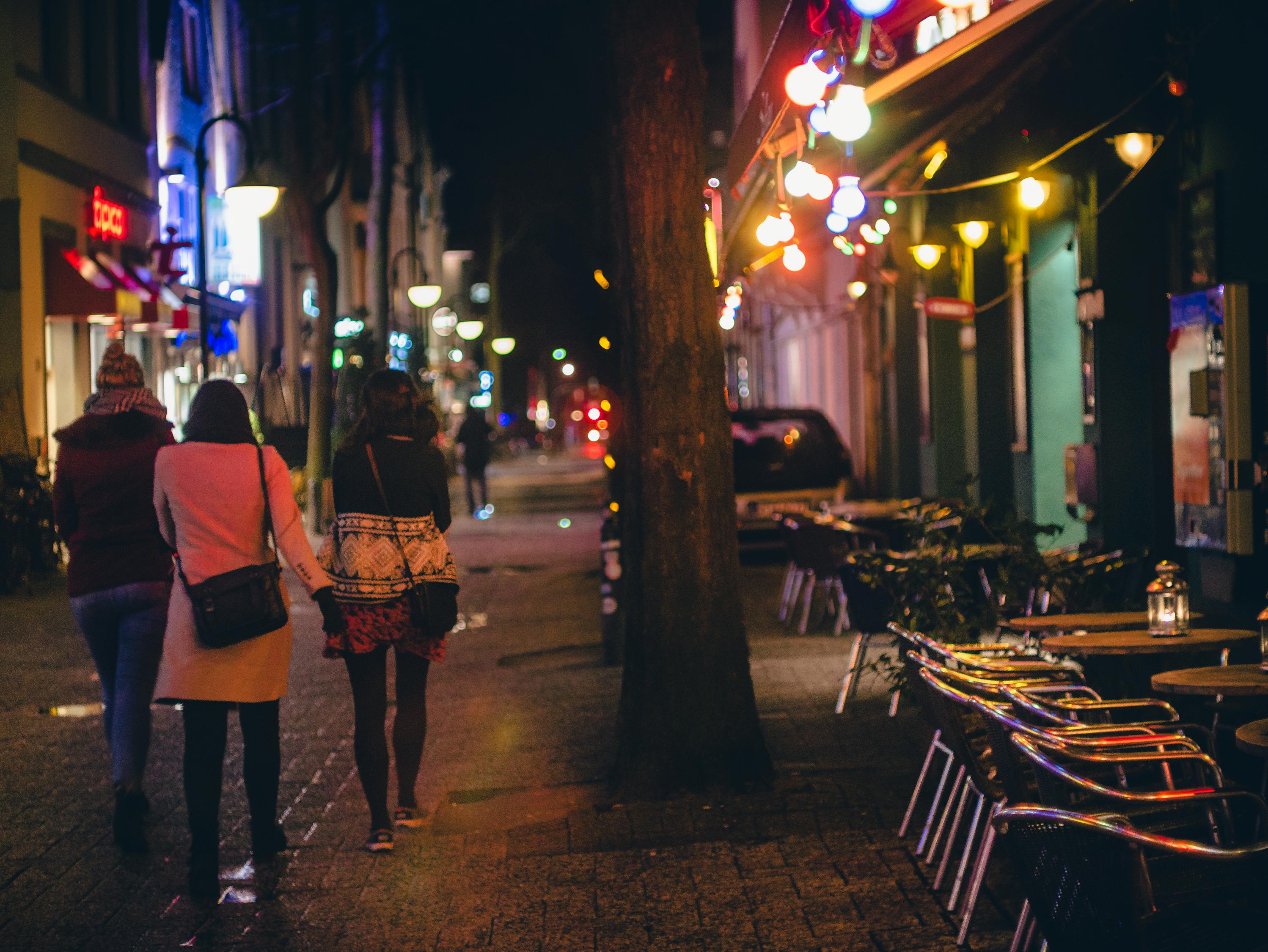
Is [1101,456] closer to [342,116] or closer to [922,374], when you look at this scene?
[922,374]

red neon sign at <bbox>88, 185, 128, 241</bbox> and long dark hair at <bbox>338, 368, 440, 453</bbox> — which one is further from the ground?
red neon sign at <bbox>88, 185, 128, 241</bbox>

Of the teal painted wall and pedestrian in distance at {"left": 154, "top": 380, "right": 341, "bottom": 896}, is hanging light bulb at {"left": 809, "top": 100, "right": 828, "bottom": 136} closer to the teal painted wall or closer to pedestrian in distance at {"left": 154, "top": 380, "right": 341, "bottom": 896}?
pedestrian in distance at {"left": 154, "top": 380, "right": 341, "bottom": 896}

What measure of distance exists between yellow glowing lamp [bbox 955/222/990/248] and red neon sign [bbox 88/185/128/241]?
1101 centimetres

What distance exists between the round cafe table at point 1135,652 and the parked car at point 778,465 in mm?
8744

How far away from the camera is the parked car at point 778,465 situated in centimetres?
1557

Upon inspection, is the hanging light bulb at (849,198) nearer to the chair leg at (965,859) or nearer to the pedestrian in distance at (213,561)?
the pedestrian in distance at (213,561)

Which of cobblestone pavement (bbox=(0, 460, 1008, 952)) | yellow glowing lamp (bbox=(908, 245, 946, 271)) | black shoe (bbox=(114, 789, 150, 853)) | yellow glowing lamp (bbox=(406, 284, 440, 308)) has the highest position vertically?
yellow glowing lamp (bbox=(406, 284, 440, 308))

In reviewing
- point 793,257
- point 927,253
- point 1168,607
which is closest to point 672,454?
point 1168,607

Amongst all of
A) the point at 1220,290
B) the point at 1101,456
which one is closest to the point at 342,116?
the point at 1101,456

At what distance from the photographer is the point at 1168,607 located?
5664 millimetres

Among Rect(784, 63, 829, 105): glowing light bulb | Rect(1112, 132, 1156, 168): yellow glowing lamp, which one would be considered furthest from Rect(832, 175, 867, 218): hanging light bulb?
Rect(784, 63, 829, 105): glowing light bulb

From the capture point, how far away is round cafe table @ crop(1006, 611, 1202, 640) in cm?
610

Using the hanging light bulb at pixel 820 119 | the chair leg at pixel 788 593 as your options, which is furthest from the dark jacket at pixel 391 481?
the chair leg at pixel 788 593

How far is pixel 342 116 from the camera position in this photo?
70.3ft
